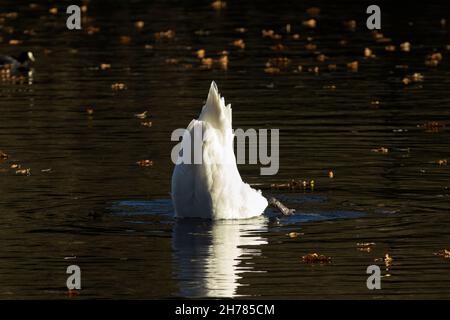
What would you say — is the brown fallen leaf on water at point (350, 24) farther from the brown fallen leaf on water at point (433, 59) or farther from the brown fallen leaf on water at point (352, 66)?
the brown fallen leaf on water at point (352, 66)

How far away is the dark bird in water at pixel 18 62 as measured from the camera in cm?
3647

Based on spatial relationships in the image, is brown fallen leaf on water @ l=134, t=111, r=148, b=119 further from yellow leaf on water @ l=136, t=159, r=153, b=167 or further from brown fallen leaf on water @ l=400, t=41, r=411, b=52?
brown fallen leaf on water @ l=400, t=41, r=411, b=52

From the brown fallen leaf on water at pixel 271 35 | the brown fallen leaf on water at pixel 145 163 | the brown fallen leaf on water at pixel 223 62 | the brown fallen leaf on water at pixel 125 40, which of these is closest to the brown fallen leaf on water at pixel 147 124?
the brown fallen leaf on water at pixel 145 163

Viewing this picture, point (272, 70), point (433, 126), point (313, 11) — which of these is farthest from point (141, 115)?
point (313, 11)

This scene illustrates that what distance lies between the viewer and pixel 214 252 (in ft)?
54.4

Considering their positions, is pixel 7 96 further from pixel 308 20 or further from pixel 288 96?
pixel 308 20

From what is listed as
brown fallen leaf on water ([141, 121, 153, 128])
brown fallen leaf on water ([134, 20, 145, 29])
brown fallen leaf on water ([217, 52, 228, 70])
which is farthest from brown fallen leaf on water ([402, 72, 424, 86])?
brown fallen leaf on water ([134, 20, 145, 29])

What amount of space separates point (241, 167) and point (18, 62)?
584 inches

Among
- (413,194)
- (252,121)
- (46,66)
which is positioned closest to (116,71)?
(46,66)

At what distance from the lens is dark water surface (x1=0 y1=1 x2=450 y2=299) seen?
50.8 feet

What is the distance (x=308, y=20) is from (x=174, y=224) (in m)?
28.8

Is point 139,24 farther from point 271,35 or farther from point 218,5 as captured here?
point 218,5

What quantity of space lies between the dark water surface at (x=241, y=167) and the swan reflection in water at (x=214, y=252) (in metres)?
0.04

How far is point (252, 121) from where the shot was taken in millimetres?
26797
